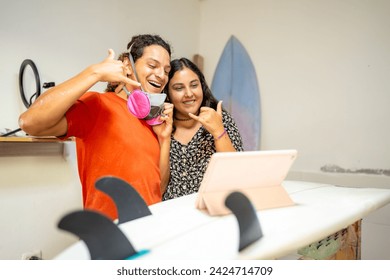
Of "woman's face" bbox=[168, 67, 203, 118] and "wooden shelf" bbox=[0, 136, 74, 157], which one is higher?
"woman's face" bbox=[168, 67, 203, 118]

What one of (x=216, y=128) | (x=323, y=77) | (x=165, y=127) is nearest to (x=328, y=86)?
(x=323, y=77)

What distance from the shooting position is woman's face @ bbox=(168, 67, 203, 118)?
1393 mm

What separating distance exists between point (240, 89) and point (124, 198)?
214 cm

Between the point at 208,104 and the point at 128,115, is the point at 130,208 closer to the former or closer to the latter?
the point at 128,115

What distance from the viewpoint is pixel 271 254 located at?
1.84 feet

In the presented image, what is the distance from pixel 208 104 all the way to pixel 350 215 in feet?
2.88

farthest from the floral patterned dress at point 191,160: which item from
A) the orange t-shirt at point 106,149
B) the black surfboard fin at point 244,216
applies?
the black surfboard fin at point 244,216

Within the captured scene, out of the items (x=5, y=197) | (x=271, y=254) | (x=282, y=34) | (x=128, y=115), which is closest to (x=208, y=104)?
(x=128, y=115)

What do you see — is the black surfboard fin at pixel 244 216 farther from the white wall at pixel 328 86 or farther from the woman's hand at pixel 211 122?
the white wall at pixel 328 86

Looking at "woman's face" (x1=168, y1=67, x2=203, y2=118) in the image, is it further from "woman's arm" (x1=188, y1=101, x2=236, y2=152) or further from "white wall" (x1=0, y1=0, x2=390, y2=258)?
"white wall" (x1=0, y1=0, x2=390, y2=258)

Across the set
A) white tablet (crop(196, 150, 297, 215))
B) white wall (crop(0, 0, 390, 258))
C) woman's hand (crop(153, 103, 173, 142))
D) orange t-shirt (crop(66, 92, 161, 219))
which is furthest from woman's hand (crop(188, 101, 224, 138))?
white wall (crop(0, 0, 390, 258))

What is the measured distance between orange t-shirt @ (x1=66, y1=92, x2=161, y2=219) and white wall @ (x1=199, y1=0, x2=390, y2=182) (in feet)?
5.01

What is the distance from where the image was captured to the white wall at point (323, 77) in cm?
197

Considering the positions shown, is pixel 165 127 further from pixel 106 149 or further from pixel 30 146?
pixel 30 146
